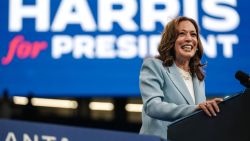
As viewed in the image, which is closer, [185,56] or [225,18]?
[185,56]

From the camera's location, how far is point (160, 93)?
1478 mm

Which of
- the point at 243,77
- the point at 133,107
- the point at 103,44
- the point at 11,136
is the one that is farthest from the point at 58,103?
the point at 11,136

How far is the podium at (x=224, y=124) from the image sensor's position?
3.86 ft

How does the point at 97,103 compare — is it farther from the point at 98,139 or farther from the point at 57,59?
the point at 98,139

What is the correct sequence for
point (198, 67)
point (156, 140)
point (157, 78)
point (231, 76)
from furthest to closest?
point (231, 76) < point (198, 67) < point (157, 78) < point (156, 140)

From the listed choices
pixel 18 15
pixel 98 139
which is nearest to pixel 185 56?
pixel 98 139

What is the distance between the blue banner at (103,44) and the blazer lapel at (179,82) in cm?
230

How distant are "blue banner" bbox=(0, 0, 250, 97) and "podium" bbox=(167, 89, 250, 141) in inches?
104

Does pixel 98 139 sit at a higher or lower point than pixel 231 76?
higher

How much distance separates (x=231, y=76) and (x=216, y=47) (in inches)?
9.6

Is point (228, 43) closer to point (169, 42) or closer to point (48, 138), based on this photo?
point (169, 42)

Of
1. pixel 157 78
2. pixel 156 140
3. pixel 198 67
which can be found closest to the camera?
pixel 156 140

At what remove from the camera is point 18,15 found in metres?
4.00

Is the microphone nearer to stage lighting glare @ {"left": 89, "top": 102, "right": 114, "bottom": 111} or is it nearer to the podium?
the podium
